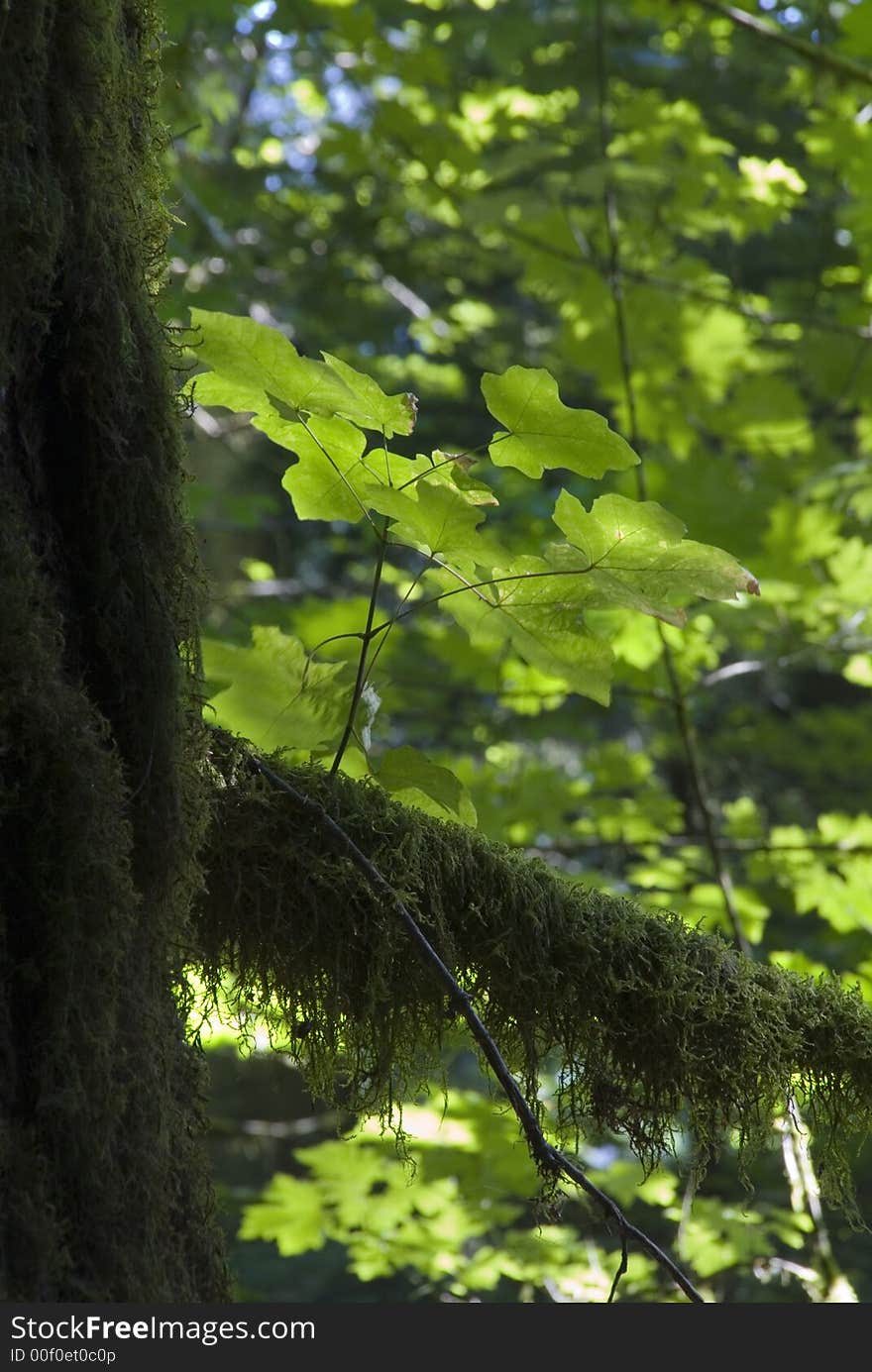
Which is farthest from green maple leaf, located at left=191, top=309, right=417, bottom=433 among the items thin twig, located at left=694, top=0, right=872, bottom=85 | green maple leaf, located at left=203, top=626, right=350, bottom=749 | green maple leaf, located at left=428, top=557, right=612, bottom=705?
thin twig, located at left=694, top=0, right=872, bottom=85

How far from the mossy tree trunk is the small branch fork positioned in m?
0.15

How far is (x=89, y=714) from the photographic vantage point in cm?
91

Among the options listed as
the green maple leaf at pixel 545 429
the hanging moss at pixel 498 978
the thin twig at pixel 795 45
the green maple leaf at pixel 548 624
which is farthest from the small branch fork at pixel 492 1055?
the thin twig at pixel 795 45

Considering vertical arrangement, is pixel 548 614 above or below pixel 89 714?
above

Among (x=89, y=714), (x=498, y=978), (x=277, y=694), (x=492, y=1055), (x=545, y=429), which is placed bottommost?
(x=492, y=1055)

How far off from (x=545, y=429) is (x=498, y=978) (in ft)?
1.89

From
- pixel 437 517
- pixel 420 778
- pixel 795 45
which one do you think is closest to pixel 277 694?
pixel 420 778

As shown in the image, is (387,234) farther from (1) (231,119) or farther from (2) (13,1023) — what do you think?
(2) (13,1023)

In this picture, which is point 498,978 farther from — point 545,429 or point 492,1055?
point 545,429

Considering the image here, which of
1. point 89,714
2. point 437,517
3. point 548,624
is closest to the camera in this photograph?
point 89,714

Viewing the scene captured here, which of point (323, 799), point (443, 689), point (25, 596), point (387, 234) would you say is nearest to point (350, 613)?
point (443, 689)

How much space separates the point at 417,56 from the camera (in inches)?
131

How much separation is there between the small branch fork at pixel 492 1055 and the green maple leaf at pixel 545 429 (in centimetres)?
39

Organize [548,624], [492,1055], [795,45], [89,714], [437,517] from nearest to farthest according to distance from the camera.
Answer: [89,714]
[492,1055]
[437,517]
[548,624]
[795,45]
